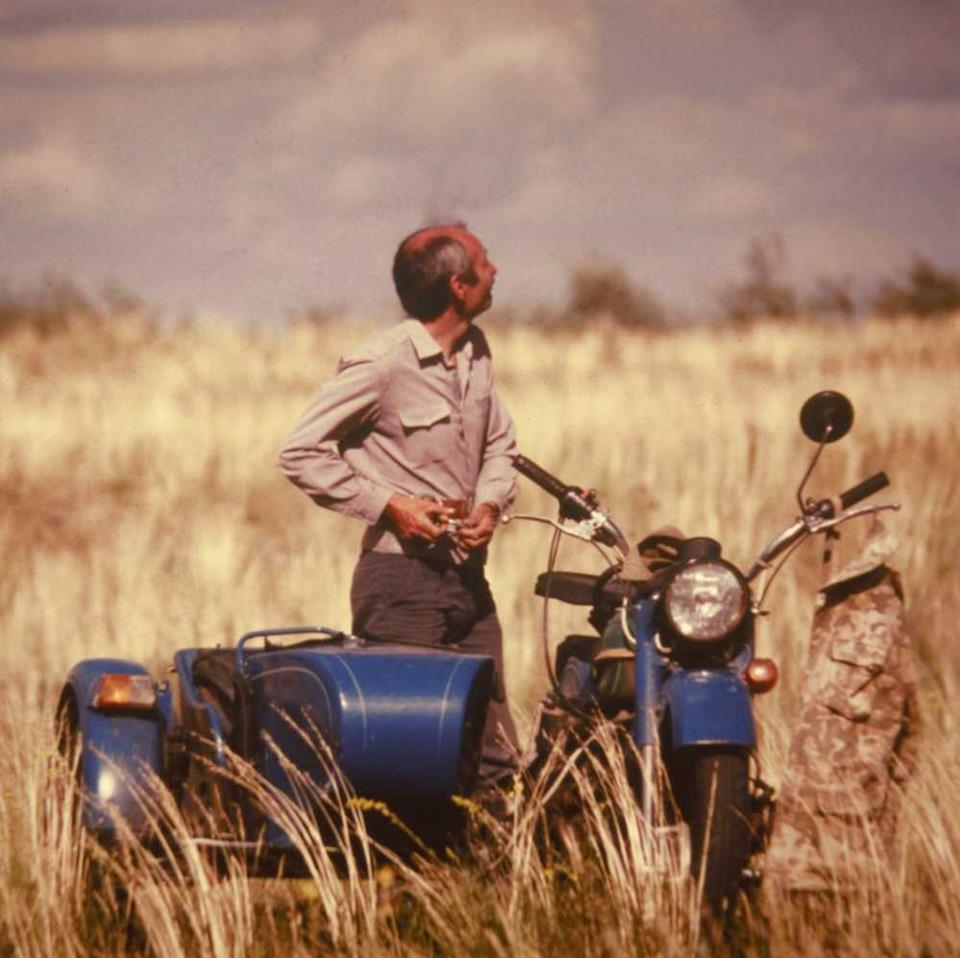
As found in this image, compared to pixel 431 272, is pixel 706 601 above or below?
below

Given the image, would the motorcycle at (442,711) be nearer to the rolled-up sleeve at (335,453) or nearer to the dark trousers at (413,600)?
the dark trousers at (413,600)

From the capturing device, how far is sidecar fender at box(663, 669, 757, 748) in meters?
5.33

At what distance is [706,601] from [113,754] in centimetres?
186

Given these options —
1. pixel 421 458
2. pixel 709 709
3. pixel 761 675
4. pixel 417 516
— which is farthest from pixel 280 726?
pixel 761 675

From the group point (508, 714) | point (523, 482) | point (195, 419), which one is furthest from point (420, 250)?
point (195, 419)

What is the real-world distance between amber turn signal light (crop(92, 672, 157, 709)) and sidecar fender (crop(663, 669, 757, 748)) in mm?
1664

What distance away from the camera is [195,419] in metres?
20.5

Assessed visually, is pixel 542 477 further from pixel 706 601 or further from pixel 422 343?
pixel 706 601

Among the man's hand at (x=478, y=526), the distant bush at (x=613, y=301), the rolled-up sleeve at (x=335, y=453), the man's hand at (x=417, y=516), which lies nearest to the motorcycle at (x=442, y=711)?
the man's hand at (x=478, y=526)

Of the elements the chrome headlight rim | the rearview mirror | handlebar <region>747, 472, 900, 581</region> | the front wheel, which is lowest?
the front wheel

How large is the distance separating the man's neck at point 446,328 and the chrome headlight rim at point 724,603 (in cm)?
132

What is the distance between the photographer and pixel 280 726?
574 centimetres

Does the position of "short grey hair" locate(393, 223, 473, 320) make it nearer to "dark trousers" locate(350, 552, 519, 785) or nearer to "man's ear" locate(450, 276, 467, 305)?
"man's ear" locate(450, 276, 467, 305)

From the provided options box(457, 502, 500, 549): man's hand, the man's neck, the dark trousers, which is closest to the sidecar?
the dark trousers
